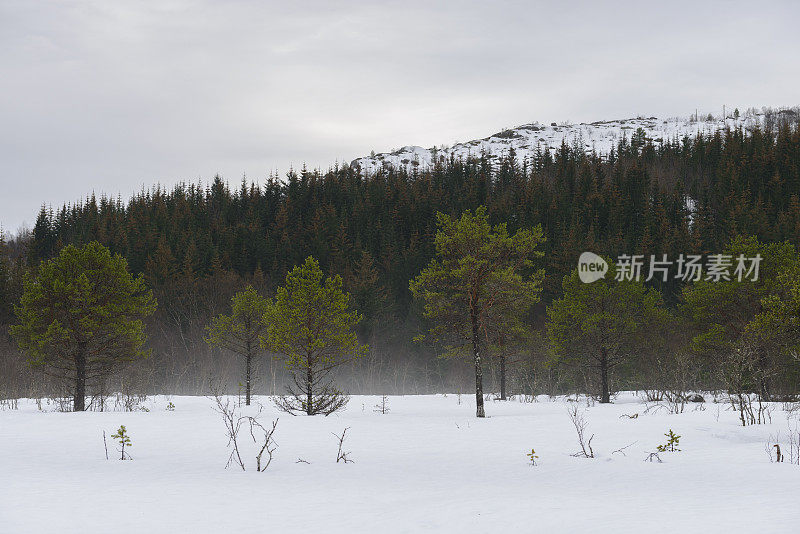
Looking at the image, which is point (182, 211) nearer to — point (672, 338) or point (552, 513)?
point (672, 338)

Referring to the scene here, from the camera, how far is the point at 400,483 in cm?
1091

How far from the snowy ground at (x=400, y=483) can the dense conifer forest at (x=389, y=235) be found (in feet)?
67.3

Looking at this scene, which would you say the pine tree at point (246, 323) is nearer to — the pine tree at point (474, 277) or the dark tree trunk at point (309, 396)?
the dark tree trunk at point (309, 396)

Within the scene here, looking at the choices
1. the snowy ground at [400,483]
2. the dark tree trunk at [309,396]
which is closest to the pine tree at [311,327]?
the dark tree trunk at [309,396]

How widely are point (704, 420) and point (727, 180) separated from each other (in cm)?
8846

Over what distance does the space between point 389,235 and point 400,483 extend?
243 ft

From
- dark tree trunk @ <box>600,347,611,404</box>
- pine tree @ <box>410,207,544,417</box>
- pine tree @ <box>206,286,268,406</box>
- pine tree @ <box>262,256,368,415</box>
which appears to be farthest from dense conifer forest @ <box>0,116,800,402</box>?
pine tree @ <box>262,256,368,415</box>

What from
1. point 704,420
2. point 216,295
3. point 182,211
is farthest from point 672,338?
point 182,211

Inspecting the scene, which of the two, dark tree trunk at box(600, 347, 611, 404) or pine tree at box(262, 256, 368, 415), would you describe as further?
dark tree trunk at box(600, 347, 611, 404)

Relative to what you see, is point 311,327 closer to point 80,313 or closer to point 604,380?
point 80,313

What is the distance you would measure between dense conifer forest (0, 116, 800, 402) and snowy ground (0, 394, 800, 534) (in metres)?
20.5

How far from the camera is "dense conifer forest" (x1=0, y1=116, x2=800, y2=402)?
5328 centimetres

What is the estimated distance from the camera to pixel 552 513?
820 centimetres

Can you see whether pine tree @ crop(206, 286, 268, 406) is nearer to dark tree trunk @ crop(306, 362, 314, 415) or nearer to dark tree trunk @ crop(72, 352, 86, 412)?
dark tree trunk @ crop(72, 352, 86, 412)
